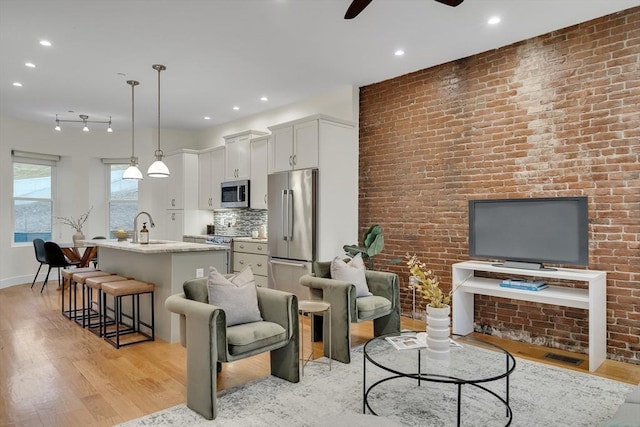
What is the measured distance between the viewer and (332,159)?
5223 mm

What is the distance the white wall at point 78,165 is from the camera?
7301 millimetres

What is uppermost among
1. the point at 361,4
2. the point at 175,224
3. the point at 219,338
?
the point at 361,4

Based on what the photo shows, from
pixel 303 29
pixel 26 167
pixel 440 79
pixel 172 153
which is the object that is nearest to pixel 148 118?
pixel 172 153

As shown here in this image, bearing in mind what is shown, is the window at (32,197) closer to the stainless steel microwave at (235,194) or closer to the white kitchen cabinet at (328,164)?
the stainless steel microwave at (235,194)

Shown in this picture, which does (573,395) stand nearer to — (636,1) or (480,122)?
(480,122)

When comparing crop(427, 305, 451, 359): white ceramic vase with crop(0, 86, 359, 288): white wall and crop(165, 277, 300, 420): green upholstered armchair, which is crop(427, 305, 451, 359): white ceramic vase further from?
crop(0, 86, 359, 288): white wall

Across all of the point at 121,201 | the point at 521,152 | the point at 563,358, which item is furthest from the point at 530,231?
the point at 121,201

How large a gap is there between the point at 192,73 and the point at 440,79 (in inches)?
119

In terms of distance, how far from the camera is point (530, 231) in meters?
3.92

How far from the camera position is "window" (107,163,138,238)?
28.2 ft

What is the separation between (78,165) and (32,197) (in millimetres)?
1017

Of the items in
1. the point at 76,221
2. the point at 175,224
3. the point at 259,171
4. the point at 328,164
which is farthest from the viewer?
the point at 76,221

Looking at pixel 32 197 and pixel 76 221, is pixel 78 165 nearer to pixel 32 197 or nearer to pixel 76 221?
pixel 32 197

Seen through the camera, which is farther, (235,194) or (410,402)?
(235,194)
